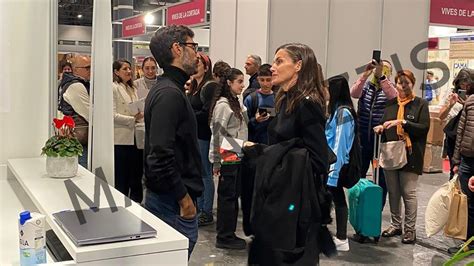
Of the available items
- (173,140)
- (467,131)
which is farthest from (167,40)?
(467,131)

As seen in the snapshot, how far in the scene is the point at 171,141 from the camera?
1.92 metres

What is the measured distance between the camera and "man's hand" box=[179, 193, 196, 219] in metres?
1.97

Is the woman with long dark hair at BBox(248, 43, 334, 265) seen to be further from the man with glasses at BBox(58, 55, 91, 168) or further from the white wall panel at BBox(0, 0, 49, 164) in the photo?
the man with glasses at BBox(58, 55, 91, 168)

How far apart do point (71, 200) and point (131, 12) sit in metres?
12.1

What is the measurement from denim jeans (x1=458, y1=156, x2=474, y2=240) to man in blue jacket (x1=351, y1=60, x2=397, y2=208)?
2.22 feet

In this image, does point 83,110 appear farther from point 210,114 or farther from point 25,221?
point 25,221

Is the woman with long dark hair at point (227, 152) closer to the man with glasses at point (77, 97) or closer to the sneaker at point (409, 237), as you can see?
the man with glasses at point (77, 97)

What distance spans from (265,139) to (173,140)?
230cm

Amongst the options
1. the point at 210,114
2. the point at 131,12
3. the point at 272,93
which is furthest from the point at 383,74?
the point at 131,12

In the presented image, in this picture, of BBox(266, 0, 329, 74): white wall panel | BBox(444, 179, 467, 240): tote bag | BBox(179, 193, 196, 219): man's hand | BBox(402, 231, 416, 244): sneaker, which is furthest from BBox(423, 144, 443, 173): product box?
BBox(179, 193, 196, 219): man's hand

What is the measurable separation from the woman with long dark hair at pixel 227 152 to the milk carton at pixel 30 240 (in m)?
2.15

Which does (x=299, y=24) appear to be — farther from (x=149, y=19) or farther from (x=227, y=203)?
(x=149, y=19)

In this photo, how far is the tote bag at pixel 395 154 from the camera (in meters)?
3.90

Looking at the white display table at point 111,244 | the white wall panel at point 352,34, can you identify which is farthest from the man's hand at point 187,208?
the white wall panel at point 352,34
